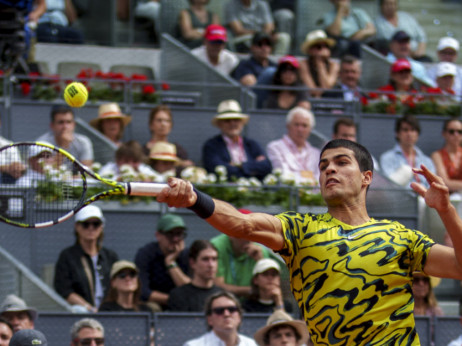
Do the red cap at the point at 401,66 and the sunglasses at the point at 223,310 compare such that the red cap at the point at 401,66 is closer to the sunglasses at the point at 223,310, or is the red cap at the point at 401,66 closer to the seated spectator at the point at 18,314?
the sunglasses at the point at 223,310

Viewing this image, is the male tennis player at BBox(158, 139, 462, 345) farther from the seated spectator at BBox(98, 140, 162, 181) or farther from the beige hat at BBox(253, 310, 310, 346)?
the seated spectator at BBox(98, 140, 162, 181)

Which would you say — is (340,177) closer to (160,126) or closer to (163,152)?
(163,152)

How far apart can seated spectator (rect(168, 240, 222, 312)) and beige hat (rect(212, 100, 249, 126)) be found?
8.38ft

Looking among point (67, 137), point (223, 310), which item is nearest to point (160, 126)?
point (67, 137)

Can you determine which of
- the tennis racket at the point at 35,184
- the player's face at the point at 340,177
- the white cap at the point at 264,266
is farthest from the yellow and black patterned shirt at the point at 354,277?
the white cap at the point at 264,266

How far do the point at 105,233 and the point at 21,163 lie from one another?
6.20 ft

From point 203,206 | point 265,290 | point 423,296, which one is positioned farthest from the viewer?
point 423,296

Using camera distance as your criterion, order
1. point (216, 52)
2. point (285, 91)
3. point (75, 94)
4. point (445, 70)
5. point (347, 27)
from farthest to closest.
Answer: point (347, 27) → point (445, 70) → point (216, 52) → point (285, 91) → point (75, 94)

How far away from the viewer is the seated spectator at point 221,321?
830cm

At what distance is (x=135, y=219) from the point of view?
10.2 metres

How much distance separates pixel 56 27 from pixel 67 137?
160 inches

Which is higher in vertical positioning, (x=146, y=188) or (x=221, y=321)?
(x=146, y=188)

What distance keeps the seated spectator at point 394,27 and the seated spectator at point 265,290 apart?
272 inches

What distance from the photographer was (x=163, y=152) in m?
10.6
